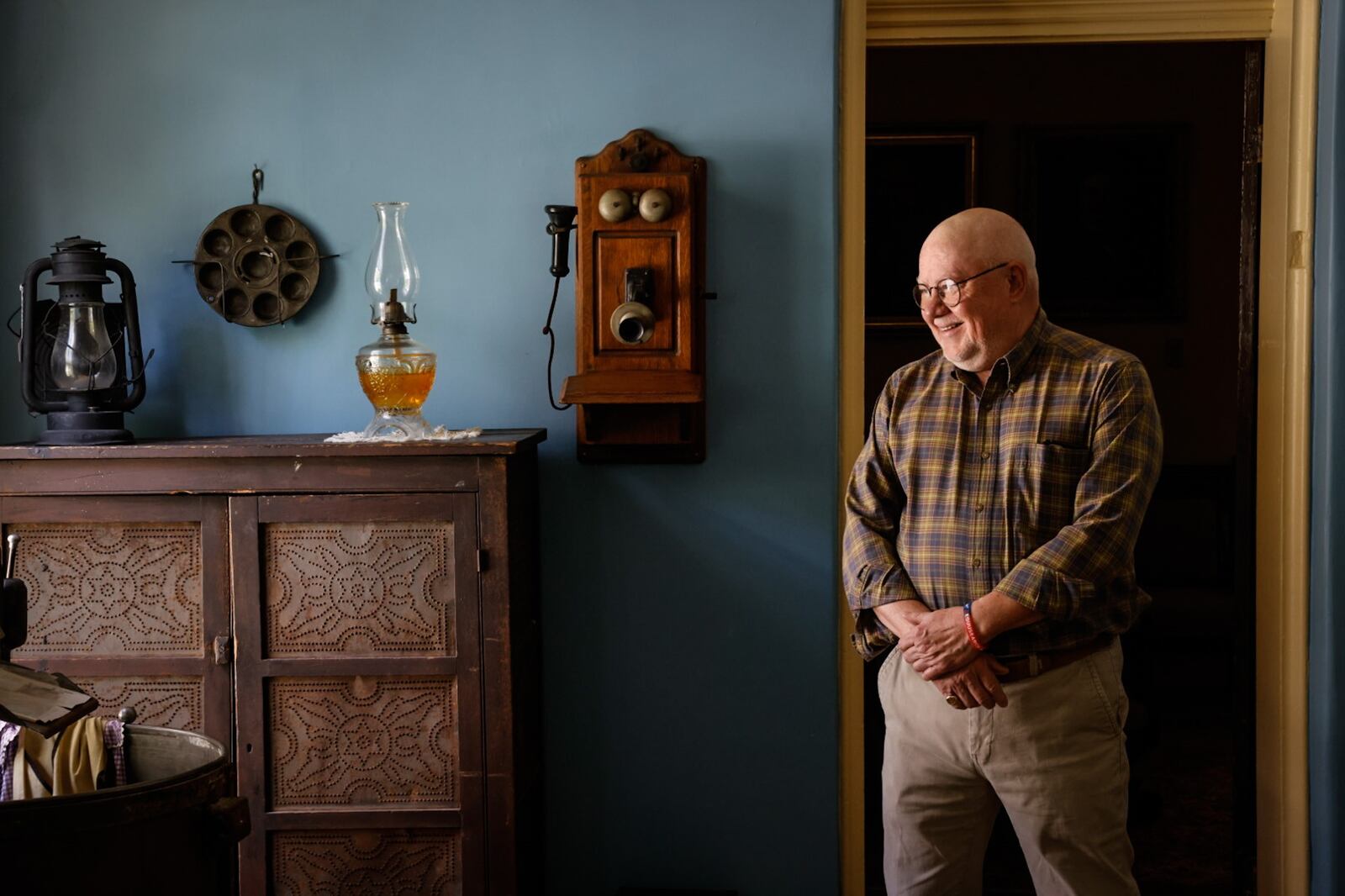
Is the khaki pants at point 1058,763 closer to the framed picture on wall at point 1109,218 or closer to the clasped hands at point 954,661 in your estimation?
the clasped hands at point 954,661

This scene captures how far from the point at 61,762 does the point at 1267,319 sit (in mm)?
2716

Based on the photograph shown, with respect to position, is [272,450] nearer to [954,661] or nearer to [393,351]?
[393,351]

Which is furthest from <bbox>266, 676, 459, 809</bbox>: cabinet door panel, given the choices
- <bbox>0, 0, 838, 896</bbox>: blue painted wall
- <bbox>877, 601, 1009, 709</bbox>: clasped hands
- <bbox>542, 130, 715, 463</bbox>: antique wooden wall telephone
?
<bbox>877, 601, 1009, 709</bbox>: clasped hands

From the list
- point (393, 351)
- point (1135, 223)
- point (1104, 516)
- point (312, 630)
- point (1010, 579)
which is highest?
point (1135, 223)

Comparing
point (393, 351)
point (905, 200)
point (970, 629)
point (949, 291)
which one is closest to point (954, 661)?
point (970, 629)

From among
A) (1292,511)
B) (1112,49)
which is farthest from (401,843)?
(1112,49)

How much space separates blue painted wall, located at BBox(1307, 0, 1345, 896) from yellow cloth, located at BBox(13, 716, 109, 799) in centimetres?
255

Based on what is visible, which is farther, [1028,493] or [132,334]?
[132,334]

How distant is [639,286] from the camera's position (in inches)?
102

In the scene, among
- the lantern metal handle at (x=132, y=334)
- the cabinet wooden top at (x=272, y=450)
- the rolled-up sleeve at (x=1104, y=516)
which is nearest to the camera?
the rolled-up sleeve at (x=1104, y=516)

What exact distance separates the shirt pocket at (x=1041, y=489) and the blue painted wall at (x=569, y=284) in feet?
2.37

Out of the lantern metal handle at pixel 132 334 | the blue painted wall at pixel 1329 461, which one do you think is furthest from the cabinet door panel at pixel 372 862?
the blue painted wall at pixel 1329 461

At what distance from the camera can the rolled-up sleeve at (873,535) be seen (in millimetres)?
2141

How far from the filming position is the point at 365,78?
2758 mm
